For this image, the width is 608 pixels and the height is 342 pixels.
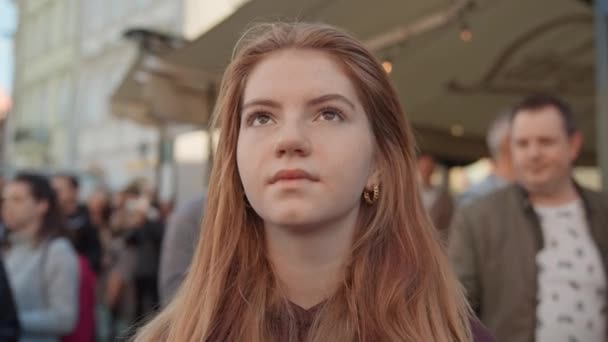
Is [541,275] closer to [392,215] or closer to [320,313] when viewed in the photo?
[392,215]

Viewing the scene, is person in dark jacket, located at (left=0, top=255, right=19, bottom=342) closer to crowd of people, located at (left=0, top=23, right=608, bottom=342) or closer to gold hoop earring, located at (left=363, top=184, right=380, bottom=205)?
crowd of people, located at (left=0, top=23, right=608, bottom=342)

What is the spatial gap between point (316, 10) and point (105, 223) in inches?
174

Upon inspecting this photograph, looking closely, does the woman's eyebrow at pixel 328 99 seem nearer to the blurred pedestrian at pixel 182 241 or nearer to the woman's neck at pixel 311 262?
the woman's neck at pixel 311 262

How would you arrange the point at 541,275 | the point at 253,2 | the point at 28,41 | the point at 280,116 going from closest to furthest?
the point at 280,116, the point at 541,275, the point at 253,2, the point at 28,41

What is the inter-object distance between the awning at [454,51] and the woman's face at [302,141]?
211 centimetres

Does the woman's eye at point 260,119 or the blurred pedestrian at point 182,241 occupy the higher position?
the woman's eye at point 260,119

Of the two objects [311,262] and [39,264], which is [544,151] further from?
[39,264]

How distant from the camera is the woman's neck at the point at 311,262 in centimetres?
114

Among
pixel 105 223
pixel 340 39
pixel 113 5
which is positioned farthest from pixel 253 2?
pixel 113 5

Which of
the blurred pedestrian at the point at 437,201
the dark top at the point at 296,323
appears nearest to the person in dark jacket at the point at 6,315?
the dark top at the point at 296,323

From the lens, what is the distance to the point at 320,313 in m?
1.11

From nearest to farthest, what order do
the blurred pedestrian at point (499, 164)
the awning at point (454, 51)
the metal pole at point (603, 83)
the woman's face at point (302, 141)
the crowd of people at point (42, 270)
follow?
the woman's face at point (302, 141)
the crowd of people at point (42, 270)
the metal pole at point (603, 83)
the blurred pedestrian at point (499, 164)
the awning at point (454, 51)

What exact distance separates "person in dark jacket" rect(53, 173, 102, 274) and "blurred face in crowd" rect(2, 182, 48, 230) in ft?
5.43

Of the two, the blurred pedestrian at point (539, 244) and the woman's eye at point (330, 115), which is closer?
the woman's eye at point (330, 115)
